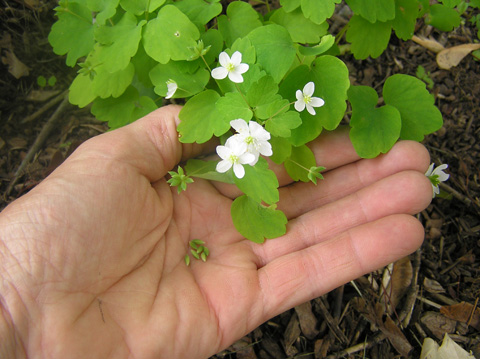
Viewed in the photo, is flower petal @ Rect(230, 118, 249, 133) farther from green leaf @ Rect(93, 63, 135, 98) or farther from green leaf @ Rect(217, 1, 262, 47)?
green leaf @ Rect(93, 63, 135, 98)

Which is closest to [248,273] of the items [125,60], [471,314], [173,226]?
[173,226]

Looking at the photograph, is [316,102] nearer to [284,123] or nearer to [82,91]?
[284,123]

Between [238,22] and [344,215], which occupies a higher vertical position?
[238,22]

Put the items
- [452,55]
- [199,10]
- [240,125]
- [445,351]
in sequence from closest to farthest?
[240,125] → [199,10] → [445,351] → [452,55]

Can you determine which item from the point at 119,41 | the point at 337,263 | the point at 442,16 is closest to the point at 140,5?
the point at 119,41

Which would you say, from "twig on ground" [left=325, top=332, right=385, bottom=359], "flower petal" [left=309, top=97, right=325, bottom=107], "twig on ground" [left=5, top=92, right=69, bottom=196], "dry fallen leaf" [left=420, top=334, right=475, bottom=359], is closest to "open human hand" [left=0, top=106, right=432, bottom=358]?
"flower petal" [left=309, top=97, right=325, bottom=107]

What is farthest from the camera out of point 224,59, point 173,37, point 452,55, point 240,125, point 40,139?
point 452,55

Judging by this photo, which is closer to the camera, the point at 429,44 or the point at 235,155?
the point at 235,155
